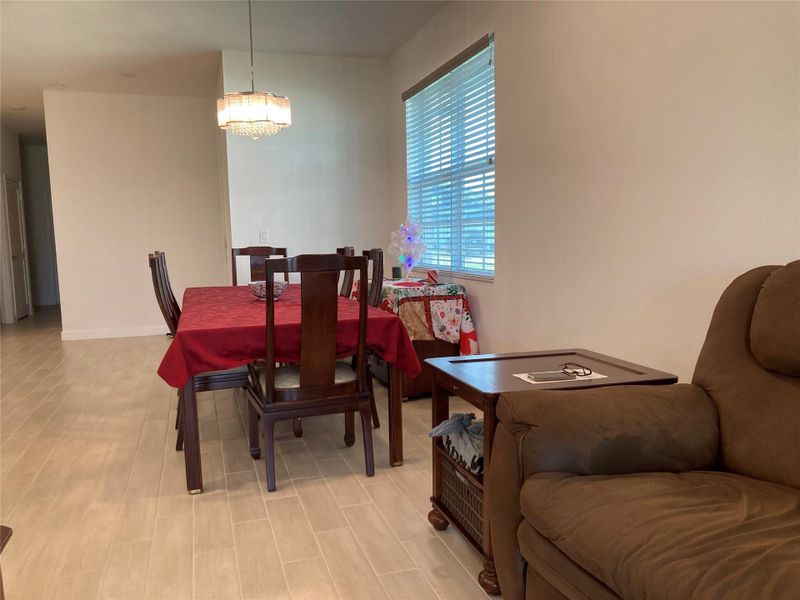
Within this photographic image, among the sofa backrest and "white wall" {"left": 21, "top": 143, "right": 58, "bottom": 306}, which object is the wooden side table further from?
"white wall" {"left": 21, "top": 143, "right": 58, "bottom": 306}

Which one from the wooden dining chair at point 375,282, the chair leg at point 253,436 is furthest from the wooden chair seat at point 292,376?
the wooden dining chair at point 375,282

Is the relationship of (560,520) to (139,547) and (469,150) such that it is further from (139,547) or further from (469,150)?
(469,150)

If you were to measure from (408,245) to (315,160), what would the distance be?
5.16 ft

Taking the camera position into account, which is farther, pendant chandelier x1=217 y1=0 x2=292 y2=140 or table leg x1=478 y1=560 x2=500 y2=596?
pendant chandelier x1=217 y1=0 x2=292 y2=140

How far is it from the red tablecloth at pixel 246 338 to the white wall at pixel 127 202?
4078 mm

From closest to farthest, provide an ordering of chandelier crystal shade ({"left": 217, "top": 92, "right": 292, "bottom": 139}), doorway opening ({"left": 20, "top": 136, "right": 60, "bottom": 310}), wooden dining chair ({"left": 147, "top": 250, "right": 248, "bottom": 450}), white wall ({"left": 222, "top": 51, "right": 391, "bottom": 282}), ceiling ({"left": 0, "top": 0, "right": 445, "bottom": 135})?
wooden dining chair ({"left": 147, "top": 250, "right": 248, "bottom": 450})
chandelier crystal shade ({"left": 217, "top": 92, "right": 292, "bottom": 139})
ceiling ({"left": 0, "top": 0, "right": 445, "bottom": 135})
white wall ({"left": 222, "top": 51, "right": 391, "bottom": 282})
doorway opening ({"left": 20, "top": 136, "right": 60, "bottom": 310})

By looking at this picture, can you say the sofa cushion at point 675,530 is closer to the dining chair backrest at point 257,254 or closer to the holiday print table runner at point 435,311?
the holiday print table runner at point 435,311

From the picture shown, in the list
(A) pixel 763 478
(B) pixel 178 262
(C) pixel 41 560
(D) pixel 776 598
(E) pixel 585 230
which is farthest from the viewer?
(B) pixel 178 262

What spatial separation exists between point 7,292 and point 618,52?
827 centimetres

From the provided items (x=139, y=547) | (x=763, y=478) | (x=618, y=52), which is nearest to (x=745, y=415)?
(x=763, y=478)

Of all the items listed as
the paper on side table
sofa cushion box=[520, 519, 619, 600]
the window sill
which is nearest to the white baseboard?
the window sill

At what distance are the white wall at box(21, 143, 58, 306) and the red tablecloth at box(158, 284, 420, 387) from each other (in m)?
8.42

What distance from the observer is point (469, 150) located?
13.1ft

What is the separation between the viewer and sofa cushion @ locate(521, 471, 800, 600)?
101 cm
